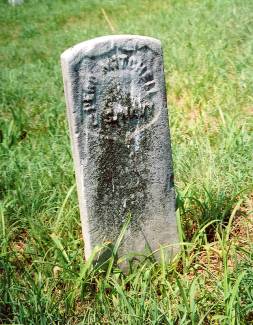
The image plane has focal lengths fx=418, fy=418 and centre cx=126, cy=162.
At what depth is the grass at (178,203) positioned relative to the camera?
1.72 metres

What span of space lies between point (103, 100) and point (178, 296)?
0.90 meters

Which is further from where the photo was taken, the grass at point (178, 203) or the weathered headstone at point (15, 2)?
the weathered headstone at point (15, 2)

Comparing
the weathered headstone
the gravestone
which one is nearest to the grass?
the gravestone

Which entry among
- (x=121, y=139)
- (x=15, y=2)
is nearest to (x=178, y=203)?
(x=121, y=139)

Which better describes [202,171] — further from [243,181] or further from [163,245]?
[163,245]

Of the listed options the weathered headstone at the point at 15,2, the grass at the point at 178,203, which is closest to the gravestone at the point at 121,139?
the grass at the point at 178,203

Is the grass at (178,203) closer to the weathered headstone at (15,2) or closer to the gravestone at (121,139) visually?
the gravestone at (121,139)

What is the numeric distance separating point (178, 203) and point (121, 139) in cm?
54

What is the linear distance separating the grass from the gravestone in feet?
0.51

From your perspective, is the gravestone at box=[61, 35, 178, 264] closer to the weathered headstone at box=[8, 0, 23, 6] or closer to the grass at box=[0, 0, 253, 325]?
the grass at box=[0, 0, 253, 325]

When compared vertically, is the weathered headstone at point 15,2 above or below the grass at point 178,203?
above

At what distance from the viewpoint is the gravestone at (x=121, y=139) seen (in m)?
1.73

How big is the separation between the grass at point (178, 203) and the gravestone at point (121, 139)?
6.1 inches

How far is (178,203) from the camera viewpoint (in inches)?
86.0
